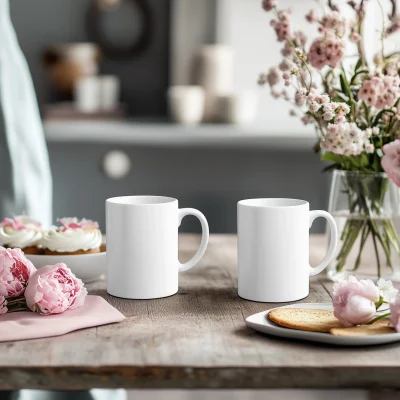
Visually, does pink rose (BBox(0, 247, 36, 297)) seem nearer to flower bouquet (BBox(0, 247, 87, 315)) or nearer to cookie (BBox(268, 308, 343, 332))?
flower bouquet (BBox(0, 247, 87, 315))

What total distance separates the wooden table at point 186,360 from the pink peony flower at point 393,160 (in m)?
0.23

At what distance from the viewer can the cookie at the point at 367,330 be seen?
2.67ft

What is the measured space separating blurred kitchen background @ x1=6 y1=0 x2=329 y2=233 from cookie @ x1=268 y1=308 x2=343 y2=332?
1.69 metres

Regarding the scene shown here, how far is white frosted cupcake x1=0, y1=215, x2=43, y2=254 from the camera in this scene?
1.11 metres

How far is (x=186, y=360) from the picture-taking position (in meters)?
0.77

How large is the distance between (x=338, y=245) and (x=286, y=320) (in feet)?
1.05

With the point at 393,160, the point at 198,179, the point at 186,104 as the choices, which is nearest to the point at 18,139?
the point at 393,160

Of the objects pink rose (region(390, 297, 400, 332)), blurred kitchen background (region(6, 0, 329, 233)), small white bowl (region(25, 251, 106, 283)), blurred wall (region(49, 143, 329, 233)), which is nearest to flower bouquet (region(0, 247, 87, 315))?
small white bowl (region(25, 251, 106, 283))

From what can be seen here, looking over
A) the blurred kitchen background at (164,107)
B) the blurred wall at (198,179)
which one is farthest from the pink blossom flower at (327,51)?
the blurred wall at (198,179)

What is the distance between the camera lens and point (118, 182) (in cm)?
284

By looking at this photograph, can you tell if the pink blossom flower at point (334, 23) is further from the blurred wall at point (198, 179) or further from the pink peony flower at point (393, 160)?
the blurred wall at point (198, 179)

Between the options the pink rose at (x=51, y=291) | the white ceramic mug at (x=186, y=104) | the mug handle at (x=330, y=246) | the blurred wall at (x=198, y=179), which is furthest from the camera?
the blurred wall at (x=198, y=179)

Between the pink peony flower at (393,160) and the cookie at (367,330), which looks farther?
the pink peony flower at (393,160)

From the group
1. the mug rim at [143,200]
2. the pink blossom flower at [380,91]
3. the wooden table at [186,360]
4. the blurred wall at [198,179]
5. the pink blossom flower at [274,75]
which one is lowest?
the blurred wall at [198,179]
